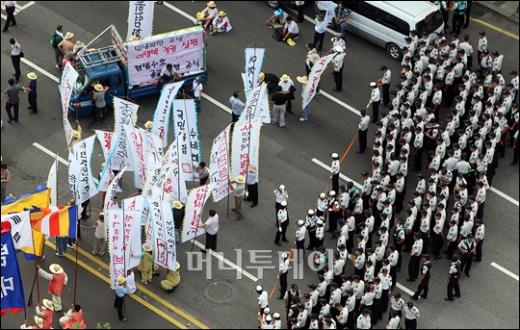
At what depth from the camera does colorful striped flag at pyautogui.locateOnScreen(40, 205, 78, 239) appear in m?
35.7

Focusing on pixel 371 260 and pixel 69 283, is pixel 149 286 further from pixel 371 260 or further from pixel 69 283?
pixel 371 260

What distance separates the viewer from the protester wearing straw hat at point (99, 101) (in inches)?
1716

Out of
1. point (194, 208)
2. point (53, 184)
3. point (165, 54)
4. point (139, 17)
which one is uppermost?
point (139, 17)

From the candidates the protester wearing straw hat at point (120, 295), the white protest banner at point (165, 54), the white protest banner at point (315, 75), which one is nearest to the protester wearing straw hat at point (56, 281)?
the protester wearing straw hat at point (120, 295)

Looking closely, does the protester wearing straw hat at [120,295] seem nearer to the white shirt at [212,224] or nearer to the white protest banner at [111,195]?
the white protest banner at [111,195]

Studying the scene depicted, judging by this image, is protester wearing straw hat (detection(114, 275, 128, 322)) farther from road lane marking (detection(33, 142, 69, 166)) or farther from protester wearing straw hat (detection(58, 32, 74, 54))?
protester wearing straw hat (detection(58, 32, 74, 54))

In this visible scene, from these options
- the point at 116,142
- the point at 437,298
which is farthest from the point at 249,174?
the point at 437,298

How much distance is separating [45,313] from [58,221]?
254 cm

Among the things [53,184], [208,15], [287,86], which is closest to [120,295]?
[53,184]

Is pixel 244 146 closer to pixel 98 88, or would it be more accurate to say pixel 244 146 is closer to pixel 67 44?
pixel 98 88

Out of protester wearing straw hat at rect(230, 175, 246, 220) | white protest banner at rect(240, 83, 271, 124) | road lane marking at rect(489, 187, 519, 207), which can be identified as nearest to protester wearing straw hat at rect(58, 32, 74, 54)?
white protest banner at rect(240, 83, 271, 124)

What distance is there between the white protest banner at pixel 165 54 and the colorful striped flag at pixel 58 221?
928 centimetres

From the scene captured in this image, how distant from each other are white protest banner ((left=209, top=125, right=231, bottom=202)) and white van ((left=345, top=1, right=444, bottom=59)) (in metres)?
10.6

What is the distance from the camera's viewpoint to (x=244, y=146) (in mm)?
40062
